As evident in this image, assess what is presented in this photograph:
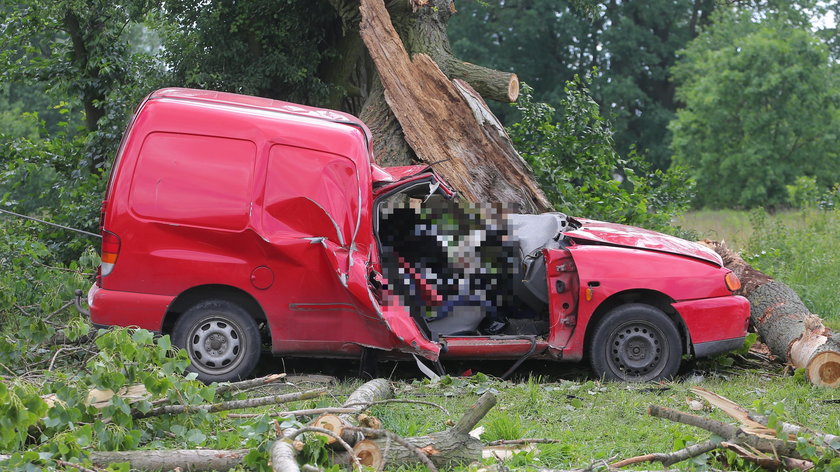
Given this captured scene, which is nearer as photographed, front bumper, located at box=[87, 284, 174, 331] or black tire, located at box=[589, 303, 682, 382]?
front bumper, located at box=[87, 284, 174, 331]

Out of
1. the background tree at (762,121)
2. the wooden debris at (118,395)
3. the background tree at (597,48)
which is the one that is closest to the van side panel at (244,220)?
the wooden debris at (118,395)

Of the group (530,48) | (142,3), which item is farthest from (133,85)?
(530,48)

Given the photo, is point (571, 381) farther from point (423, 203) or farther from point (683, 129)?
point (683, 129)

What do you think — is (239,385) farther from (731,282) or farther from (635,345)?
(731,282)

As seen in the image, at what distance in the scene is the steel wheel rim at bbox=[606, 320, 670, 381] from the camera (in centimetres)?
743

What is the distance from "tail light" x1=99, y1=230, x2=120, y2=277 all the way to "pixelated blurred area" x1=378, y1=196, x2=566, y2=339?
2047mm

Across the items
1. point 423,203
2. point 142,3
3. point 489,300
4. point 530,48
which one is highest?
point 530,48

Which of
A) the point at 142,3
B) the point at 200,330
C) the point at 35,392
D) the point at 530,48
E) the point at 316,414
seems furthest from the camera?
the point at 530,48

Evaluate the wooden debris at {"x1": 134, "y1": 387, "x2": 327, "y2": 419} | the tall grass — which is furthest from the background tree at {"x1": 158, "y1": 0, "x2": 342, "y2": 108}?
the wooden debris at {"x1": 134, "y1": 387, "x2": 327, "y2": 419}

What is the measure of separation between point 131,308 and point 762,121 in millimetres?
30968

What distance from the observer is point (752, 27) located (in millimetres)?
42188

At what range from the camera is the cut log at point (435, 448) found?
15.6ft

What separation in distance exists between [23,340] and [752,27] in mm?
40398

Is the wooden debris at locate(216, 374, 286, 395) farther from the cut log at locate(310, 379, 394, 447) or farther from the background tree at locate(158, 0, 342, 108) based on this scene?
the background tree at locate(158, 0, 342, 108)
